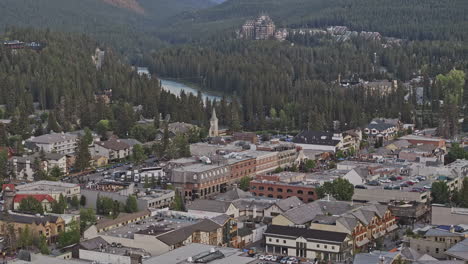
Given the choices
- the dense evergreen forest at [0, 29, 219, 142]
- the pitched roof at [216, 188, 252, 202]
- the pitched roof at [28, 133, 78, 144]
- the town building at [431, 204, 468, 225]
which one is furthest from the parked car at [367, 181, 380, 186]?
the dense evergreen forest at [0, 29, 219, 142]

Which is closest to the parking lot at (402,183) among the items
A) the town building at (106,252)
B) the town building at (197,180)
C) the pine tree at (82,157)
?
the town building at (197,180)

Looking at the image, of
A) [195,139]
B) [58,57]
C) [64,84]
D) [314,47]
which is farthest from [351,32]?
[195,139]

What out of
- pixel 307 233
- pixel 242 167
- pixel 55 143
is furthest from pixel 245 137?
pixel 307 233

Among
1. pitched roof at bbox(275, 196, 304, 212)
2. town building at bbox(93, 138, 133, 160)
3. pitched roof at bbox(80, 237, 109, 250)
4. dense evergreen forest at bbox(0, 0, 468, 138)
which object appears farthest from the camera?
dense evergreen forest at bbox(0, 0, 468, 138)

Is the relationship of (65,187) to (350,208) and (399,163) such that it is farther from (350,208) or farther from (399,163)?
(399,163)

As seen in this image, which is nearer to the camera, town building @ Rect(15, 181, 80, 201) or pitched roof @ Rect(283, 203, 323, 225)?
pitched roof @ Rect(283, 203, 323, 225)

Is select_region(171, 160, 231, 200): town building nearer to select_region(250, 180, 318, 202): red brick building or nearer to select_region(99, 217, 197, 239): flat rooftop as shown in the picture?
select_region(250, 180, 318, 202): red brick building

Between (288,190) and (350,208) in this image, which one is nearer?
(350,208)
